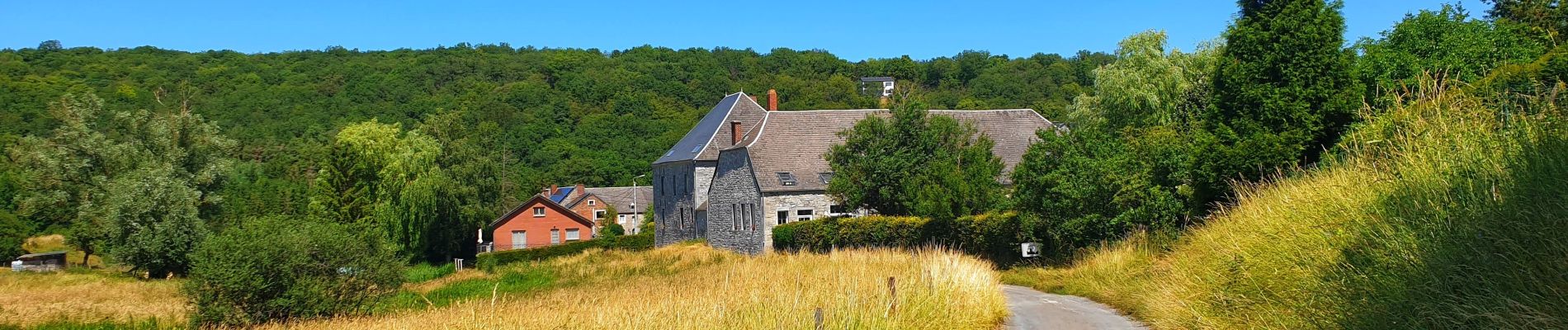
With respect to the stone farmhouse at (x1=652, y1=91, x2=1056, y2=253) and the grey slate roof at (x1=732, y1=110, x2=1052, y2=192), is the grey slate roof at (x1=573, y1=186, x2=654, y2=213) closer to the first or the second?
the stone farmhouse at (x1=652, y1=91, x2=1056, y2=253)

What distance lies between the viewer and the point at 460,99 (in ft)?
302

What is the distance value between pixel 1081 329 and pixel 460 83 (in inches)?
3610

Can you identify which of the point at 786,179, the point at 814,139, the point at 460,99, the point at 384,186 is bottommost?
the point at 786,179

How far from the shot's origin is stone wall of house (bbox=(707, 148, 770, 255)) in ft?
137

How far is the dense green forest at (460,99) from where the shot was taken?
63750 mm

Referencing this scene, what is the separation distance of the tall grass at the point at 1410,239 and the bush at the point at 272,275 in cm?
1244

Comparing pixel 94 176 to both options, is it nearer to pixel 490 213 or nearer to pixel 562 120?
pixel 490 213

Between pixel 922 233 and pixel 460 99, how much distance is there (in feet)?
230

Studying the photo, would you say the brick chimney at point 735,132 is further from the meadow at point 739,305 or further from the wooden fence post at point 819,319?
the wooden fence post at point 819,319

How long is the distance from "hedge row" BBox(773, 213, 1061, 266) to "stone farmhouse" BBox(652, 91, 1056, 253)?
2853 mm

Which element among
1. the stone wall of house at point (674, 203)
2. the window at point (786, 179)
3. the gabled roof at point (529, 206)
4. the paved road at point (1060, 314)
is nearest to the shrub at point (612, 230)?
the gabled roof at point (529, 206)

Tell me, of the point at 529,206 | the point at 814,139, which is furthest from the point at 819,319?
the point at 529,206

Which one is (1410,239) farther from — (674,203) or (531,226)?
(531,226)

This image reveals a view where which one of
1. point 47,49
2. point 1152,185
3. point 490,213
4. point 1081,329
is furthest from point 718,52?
point 1081,329
